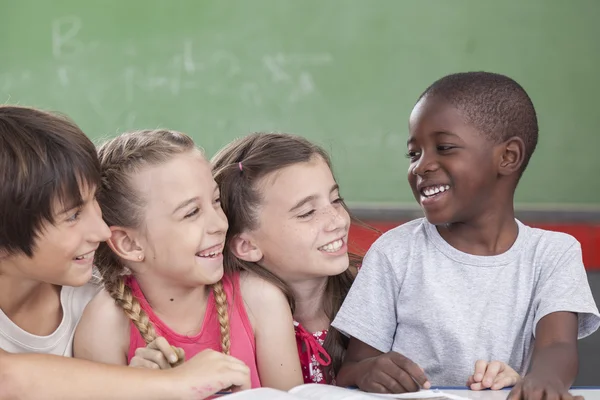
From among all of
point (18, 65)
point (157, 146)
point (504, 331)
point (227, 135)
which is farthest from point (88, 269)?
point (18, 65)

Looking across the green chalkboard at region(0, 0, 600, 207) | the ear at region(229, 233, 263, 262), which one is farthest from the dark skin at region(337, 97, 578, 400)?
the green chalkboard at region(0, 0, 600, 207)

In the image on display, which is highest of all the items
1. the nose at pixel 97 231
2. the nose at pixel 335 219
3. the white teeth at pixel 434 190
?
the white teeth at pixel 434 190

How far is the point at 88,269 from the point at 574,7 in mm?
1995

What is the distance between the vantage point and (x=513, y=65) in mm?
2568

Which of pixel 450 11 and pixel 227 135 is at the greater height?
pixel 450 11

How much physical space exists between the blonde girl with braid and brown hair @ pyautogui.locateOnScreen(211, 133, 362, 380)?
0.08m

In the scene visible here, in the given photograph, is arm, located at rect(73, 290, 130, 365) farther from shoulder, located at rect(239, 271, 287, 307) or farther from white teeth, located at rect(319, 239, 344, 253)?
white teeth, located at rect(319, 239, 344, 253)

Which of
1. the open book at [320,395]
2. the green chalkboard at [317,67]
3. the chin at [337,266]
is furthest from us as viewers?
the green chalkboard at [317,67]

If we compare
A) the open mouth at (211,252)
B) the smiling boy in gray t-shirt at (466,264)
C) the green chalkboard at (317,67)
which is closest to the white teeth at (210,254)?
the open mouth at (211,252)

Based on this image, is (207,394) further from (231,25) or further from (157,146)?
(231,25)

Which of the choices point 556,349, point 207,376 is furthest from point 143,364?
point 556,349

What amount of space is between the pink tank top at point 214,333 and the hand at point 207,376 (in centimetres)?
23

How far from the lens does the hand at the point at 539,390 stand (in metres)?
0.92

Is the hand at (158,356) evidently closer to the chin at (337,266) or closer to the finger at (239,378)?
the finger at (239,378)
